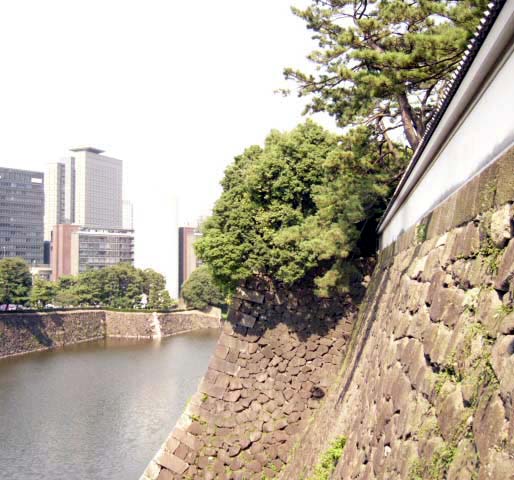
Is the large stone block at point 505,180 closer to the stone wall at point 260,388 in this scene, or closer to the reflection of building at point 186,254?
the stone wall at point 260,388

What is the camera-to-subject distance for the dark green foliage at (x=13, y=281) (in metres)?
38.6

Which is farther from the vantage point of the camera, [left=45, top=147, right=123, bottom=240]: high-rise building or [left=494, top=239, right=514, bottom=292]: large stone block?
[left=45, top=147, right=123, bottom=240]: high-rise building

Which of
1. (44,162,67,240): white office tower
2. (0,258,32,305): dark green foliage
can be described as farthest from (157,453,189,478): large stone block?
(44,162,67,240): white office tower

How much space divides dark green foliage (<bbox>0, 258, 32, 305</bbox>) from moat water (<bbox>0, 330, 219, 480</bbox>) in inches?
272

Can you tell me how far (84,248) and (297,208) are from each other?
63261mm

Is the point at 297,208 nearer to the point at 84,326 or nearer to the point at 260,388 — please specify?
the point at 260,388

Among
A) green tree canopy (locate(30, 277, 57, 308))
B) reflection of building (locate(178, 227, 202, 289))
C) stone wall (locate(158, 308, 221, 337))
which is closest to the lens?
green tree canopy (locate(30, 277, 57, 308))

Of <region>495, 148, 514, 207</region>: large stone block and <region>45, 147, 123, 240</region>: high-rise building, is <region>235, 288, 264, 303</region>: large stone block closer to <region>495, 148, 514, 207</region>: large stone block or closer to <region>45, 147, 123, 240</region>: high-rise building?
<region>495, 148, 514, 207</region>: large stone block

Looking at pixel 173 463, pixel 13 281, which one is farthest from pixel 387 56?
pixel 13 281

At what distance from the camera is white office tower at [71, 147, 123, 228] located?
338 feet

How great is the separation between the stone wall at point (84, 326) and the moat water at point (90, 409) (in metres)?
1.80

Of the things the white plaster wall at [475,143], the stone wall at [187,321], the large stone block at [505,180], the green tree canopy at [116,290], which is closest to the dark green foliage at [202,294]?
the stone wall at [187,321]

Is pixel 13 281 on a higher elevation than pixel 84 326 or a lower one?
higher

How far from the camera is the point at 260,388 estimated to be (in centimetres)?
977
